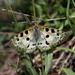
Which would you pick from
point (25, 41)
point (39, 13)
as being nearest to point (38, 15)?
point (39, 13)

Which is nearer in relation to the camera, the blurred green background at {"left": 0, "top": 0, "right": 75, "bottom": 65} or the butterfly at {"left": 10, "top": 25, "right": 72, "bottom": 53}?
the butterfly at {"left": 10, "top": 25, "right": 72, "bottom": 53}

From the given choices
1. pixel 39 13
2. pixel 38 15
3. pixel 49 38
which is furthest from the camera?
pixel 38 15

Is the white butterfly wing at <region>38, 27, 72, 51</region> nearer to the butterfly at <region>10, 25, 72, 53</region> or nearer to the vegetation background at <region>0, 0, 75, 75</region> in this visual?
the butterfly at <region>10, 25, 72, 53</region>

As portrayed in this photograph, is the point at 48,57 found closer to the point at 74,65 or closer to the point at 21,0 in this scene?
the point at 74,65

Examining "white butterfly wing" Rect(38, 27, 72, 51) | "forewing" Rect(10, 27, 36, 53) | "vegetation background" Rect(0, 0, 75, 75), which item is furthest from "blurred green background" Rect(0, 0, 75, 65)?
"white butterfly wing" Rect(38, 27, 72, 51)

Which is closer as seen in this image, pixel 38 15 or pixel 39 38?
pixel 39 38

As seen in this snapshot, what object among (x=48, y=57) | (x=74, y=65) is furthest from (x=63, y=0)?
(x=48, y=57)

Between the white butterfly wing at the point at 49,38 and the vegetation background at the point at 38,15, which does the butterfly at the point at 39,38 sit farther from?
the vegetation background at the point at 38,15

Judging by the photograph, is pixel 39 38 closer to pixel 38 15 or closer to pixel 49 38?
pixel 49 38

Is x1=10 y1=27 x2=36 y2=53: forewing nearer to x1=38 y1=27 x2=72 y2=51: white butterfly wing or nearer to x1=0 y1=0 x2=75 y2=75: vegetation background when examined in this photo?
x1=38 y1=27 x2=72 y2=51: white butterfly wing
